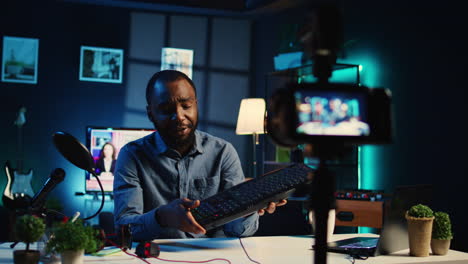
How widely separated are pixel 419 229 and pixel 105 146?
363cm

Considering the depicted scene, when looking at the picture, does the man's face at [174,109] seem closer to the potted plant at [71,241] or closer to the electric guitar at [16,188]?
the potted plant at [71,241]

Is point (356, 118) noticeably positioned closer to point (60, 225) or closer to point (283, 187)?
point (60, 225)

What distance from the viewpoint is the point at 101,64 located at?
217 inches

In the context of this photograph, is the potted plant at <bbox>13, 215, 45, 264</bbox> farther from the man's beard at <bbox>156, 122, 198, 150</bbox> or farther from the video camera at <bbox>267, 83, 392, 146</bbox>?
the man's beard at <bbox>156, 122, 198, 150</bbox>

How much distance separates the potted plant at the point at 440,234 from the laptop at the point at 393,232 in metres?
0.08

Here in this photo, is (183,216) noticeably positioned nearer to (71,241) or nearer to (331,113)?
(71,241)

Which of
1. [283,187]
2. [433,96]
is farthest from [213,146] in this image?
[433,96]

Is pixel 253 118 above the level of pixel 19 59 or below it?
below

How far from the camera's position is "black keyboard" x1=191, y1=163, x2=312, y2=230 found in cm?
149

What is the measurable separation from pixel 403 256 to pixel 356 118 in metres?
0.96

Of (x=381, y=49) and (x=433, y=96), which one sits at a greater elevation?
(x=381, y=49)

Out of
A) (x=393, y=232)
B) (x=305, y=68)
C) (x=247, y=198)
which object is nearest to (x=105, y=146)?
(x=305, y=68)

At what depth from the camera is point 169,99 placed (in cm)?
190

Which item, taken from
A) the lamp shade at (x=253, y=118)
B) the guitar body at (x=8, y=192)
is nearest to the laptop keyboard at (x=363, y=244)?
the lamp shade at (x=253, y=118)
